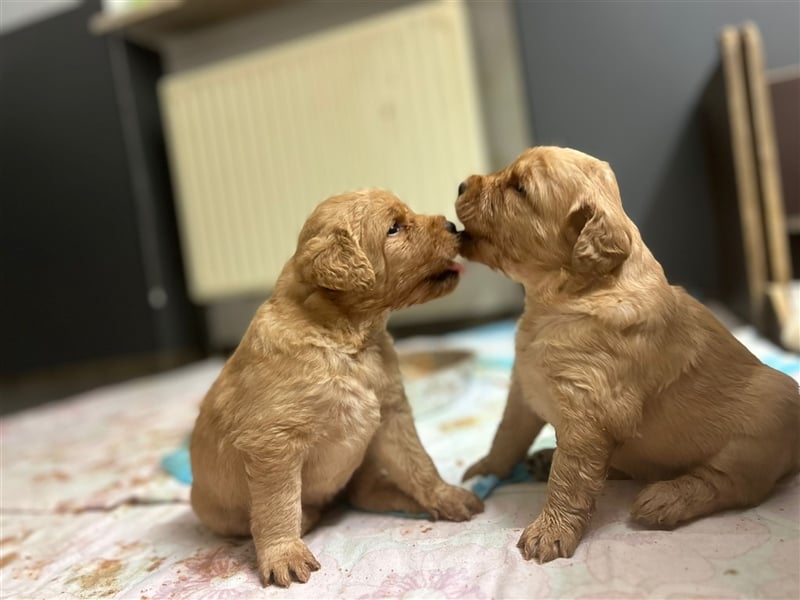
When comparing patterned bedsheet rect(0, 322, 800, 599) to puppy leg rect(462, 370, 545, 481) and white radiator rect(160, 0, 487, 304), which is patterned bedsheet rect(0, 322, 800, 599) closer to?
puppy leg rect(462, 370, 545, 481)

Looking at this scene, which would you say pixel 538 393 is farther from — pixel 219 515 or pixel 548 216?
pixel 219 515

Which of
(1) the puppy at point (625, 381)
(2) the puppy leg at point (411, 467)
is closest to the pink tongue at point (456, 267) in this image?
(1) the puppy at point (625, 381)

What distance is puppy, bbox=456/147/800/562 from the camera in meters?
1.32

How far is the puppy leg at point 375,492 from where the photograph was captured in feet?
5.42

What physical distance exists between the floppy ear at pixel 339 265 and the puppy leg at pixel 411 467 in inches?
12.0

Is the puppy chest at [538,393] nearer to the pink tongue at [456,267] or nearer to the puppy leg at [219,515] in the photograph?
the pink tongue at [456,267]

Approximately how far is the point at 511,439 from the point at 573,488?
434 millimetres

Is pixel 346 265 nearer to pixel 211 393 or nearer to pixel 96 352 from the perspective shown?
pixel 211 393

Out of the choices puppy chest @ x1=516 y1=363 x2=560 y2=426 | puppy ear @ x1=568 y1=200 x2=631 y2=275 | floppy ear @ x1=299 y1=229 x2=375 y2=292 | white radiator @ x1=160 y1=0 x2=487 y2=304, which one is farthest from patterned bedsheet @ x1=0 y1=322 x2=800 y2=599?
white radiator @ x1=160 y1=0 x2=487 y2=304

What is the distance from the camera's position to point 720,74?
282 centimetres

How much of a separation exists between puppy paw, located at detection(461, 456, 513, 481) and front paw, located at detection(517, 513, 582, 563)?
42 cm

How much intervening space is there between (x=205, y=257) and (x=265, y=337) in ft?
11.2

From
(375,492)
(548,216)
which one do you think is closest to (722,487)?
(548,216)

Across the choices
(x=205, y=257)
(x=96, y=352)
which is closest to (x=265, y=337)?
(x=205, y=257)
